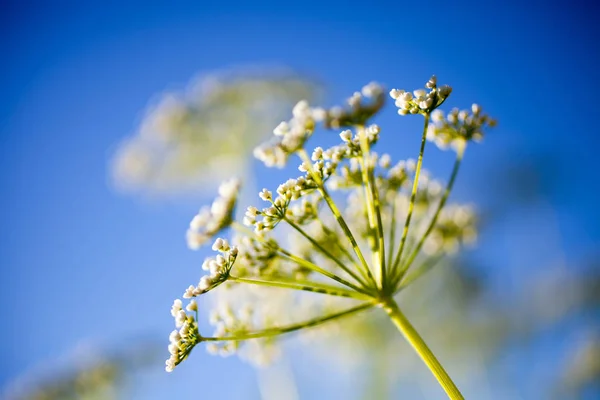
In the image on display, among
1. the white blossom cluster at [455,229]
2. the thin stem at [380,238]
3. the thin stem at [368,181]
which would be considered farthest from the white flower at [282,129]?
the white blossom cluster at [455,229]

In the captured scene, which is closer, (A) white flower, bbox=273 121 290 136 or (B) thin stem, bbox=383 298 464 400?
(B) thin stem, bbox=383 298 464 400

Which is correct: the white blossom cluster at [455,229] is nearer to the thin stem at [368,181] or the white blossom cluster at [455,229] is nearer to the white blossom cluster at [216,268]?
the thin stem at [368,181]

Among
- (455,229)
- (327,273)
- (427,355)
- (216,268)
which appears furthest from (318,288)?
(455,229)

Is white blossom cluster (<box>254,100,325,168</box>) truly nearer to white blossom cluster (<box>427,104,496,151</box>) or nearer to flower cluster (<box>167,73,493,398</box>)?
flower cluster (<box>167,73,493,398</box>)

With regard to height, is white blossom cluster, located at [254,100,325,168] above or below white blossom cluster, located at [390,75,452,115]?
above

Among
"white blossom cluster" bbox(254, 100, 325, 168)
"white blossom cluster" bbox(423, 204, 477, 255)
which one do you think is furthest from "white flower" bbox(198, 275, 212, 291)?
"white blossom cluster" bbox(423, 204, 477, 255)

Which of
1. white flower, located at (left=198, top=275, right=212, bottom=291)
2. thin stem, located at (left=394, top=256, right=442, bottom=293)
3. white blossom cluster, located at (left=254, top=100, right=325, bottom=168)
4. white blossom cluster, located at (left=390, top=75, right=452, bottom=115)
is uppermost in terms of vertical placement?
white blossom cluster, located at (left=254, top=100, right=325, bottom=168)

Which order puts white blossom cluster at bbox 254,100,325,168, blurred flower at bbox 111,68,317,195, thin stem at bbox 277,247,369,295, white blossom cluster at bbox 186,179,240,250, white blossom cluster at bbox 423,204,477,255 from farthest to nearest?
blurred flower at bbox 111,68,317,195 → white blossom cluster at bbox 423,204,477,255 → white blossom cluster at bbox 186,179,240,250 → white blossom cluster at bbox 254,100,325,168 → thin stem at bbox 277,247,369,295
